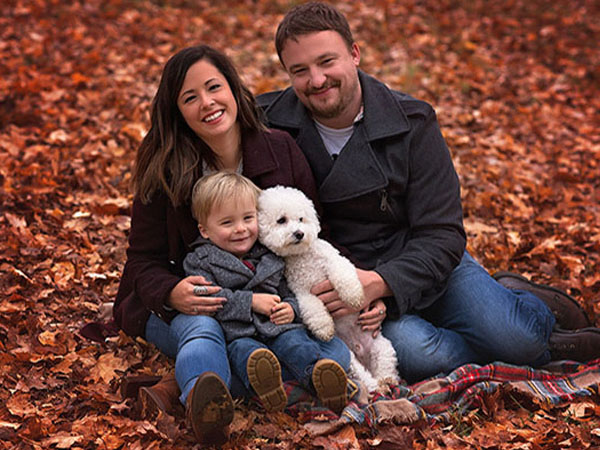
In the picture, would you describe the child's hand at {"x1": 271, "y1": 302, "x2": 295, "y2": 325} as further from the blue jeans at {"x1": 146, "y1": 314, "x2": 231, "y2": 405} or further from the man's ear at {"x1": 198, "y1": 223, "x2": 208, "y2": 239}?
the man's ear at {"x1": 198, "y1": 223, "x2": 208, "y2": 239}

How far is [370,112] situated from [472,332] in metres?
1.39

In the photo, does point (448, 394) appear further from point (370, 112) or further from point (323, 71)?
point (323, 71)

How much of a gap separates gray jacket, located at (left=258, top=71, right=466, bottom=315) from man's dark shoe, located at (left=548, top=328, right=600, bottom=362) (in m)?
0.74

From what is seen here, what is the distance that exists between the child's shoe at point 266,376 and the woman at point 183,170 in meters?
0.33

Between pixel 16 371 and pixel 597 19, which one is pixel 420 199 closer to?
pixel 16 371

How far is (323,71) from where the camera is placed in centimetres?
377

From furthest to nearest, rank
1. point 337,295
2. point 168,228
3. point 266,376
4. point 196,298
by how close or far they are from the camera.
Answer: point 168,228 < point 337,295 < point 196,298 < point 266,376

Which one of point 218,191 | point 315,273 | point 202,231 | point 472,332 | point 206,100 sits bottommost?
point 472,332

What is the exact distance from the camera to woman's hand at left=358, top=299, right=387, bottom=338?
11.7ft

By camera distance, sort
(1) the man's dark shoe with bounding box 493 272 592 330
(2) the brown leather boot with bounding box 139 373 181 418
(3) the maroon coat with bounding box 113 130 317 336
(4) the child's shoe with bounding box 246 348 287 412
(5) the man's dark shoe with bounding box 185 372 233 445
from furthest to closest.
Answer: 1. (1) the man's dark shoe with bounding box 493 272 592 330
2. (3) the maroon coat with bounding box 113 130 317 336
3. (2) the brown leather boot with bounding box 139 373 181 418
4. (4) the child's shoe with bounding box 246 348 287 412
5. (5) the man's dark shoe with bounding box 185 372 233 445

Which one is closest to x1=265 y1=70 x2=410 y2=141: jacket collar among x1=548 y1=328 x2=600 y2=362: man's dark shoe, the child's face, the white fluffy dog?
the white fluffy dog

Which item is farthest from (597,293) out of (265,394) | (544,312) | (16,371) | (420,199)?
(16,371)

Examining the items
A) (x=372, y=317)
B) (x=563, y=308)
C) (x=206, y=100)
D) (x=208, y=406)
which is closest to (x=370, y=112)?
(x=206, y=100)

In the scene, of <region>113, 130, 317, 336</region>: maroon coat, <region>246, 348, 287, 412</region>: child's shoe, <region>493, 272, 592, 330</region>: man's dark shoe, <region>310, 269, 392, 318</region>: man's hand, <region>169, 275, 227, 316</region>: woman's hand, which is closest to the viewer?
<region>246, 348, 287, 412</region>: child's shoe
